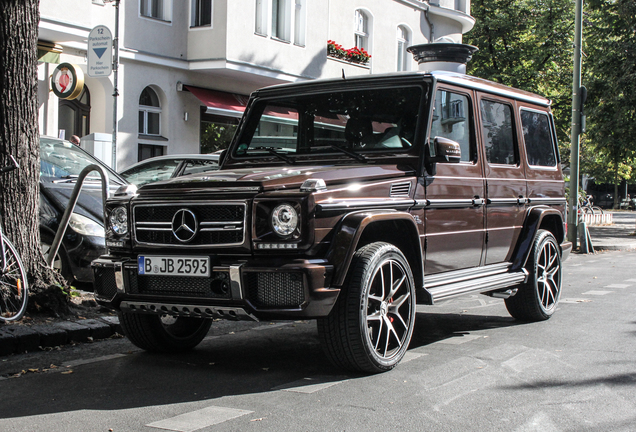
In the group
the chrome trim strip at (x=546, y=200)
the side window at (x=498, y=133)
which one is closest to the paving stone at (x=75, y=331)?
the side window at (x=498, y=133)

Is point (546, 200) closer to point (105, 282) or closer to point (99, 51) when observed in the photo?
point (105, 282)

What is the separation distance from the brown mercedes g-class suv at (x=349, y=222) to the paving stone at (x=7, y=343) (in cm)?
87

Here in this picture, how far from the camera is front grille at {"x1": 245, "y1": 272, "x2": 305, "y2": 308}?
4676 mm

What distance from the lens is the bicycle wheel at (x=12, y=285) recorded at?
6543 mm

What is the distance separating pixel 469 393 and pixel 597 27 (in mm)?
24189

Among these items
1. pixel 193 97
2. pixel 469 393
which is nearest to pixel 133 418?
pixel 469 393

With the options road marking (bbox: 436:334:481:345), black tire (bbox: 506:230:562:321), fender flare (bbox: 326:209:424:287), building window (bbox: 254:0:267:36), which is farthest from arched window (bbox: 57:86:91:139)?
fender flare (bbox: 326:209:424:287)

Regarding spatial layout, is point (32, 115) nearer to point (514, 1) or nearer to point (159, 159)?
point (159, 159)

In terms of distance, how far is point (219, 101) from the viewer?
68.9ft

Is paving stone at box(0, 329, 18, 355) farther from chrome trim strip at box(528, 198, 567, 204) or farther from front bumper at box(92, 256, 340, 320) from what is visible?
chrome trim strip at box(528, 198, 567, 204)

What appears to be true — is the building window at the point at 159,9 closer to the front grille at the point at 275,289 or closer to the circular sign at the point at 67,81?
the circular sign at the point at 67,81

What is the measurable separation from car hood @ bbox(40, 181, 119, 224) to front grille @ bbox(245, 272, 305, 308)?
4.18 meters

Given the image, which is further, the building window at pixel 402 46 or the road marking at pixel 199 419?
the building window at pixel 402 46

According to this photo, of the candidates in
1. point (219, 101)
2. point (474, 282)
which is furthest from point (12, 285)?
point (219, 101)
